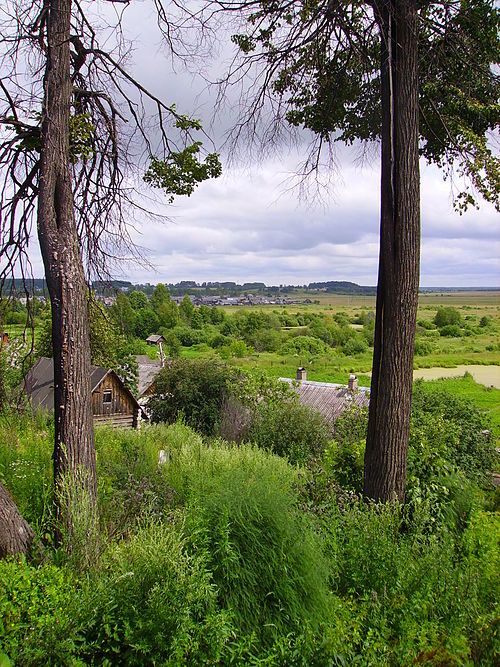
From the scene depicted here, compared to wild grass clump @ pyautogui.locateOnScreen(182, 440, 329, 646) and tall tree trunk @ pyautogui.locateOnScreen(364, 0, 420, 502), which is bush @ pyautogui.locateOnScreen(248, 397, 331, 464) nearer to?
tall tree trunk @ pyautogui.locateOnScreen(364, 0, 420, 502)

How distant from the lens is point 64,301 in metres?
3.94

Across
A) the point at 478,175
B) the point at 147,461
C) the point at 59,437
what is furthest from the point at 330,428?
the point at 59,437

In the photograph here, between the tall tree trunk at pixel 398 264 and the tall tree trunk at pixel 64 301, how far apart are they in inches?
100

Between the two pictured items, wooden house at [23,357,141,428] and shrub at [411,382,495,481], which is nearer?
shrub at [411,382,495,481]

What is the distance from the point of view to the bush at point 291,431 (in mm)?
10539

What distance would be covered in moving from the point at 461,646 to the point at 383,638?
0.36 meters

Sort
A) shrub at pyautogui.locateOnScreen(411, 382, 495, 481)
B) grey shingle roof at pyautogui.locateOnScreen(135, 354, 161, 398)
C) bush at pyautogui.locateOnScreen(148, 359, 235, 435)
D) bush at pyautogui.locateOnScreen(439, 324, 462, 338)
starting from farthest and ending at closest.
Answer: bush at pyautogui.locateOnScreen(439, 324, 462, 338), grey shingle roof at pyautogui.locateOnScreen(135, 354, 161, 398), bush at pyautogui.locateOnScreen(148, 359, 235, 435), shrub at pyautogui.locateOnScreen(411, 382, 495, 481)

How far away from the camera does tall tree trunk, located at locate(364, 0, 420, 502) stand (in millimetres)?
4469

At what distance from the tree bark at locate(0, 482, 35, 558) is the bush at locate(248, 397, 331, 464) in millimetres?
6964

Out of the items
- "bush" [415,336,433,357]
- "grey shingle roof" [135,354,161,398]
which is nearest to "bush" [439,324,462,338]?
"bush" [415,336,433,357]

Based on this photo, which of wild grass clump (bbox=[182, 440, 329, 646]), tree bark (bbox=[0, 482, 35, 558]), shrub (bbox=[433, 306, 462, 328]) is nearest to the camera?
wild grass clump (bbox=[182, 440, 329, 646])

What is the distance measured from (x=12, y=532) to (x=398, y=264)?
372 cm

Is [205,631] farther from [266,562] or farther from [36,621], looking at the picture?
[36,621]

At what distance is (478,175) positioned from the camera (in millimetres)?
4891
